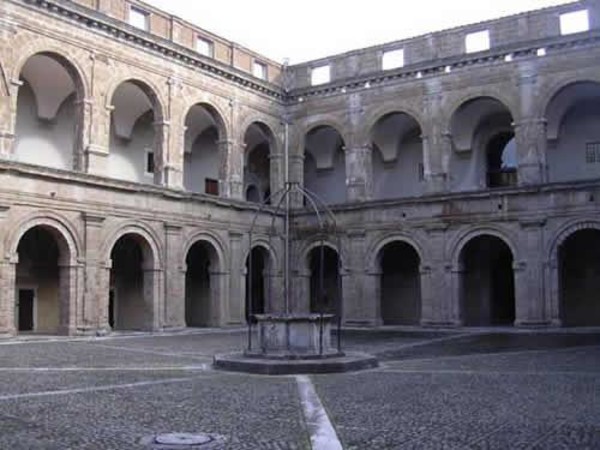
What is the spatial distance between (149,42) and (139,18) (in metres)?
1.01

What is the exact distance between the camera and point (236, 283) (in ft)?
92.3

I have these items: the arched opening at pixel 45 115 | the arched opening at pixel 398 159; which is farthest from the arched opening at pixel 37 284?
the arched opening at pixel 398 159

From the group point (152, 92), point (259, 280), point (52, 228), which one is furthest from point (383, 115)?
point (52, 228)

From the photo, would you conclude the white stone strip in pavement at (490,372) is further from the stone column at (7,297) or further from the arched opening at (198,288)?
the arched opening at (198,288)

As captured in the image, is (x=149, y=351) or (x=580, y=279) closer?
(x=149, y=351)

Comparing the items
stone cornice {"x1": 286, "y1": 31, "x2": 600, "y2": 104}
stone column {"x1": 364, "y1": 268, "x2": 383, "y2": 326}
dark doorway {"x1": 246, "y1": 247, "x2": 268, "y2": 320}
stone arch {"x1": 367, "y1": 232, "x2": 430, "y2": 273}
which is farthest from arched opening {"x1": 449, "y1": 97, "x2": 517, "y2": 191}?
dark doorway {"x1": 246, "y1": 247, "x2": 268, "y2": 320}

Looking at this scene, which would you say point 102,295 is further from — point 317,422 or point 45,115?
point 317,422

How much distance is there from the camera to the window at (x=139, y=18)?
25.0 meters

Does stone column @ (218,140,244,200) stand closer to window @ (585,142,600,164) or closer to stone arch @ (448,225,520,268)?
stone arch @ (448,225,520,268)

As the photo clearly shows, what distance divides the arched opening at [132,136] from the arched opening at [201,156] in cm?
220

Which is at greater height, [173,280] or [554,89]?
[554,89]

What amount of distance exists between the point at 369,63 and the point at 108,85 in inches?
436

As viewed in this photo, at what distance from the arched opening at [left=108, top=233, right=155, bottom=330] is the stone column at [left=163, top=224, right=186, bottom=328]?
0.94 metres

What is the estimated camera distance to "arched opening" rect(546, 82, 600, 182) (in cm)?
2700
